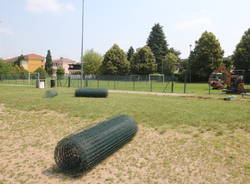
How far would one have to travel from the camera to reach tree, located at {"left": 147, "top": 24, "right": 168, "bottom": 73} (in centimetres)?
6606

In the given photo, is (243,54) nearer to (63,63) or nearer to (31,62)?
(31,62)

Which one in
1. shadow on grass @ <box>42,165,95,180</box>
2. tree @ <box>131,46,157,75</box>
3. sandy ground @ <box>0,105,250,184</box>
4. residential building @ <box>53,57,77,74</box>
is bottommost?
shadow on grass @ <box>42,165,95,180</box>

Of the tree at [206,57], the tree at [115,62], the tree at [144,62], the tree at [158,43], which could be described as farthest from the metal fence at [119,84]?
the tree at [158,43]

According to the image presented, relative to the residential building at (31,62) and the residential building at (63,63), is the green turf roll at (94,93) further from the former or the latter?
the residential building at (63,63)

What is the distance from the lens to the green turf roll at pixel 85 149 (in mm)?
3896

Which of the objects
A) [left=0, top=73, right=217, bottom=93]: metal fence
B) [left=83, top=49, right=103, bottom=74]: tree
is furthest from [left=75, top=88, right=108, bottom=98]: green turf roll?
[left=83, top=49, right=103, bottom=74]: tree

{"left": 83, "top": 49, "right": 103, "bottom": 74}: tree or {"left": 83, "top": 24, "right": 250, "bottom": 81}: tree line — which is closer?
{"left": 83, "top": 24, "right": 250, "bottom": 81}: tree line

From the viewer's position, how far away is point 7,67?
55031 millimetres

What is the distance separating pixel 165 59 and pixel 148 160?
197ft

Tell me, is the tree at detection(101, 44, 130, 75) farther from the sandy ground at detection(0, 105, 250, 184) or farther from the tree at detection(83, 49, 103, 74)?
the sandy ground at detection(0, 105, 250, 184)

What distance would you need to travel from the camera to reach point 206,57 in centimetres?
4800

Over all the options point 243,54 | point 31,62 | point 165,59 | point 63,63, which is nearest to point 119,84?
point 243,54

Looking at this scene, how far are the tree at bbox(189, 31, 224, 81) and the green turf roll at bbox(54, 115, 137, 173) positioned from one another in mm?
A: 46724

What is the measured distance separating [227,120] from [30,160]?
6467 mm
